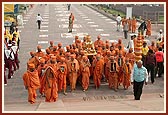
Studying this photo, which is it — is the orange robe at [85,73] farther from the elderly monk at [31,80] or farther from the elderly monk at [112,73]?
the elderly monk at [31,80]

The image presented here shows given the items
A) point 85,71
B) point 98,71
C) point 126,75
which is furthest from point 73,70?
point 126,75

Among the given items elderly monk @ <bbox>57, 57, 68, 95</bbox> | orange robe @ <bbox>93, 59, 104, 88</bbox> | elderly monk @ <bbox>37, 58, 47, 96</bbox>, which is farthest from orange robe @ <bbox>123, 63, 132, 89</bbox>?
elderly monk @ <bbox>37, 58, 47, 96</bbox>

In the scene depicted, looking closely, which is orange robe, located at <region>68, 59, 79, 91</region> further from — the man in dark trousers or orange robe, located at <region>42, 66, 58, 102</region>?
the man in dark trousers

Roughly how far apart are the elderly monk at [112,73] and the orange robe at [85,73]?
2.36 ft

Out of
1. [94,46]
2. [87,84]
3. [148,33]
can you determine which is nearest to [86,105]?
[87,84]

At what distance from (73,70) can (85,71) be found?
46 centimetres

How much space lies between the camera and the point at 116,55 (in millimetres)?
13820

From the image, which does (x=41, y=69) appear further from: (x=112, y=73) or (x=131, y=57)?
(x=131, y=57)

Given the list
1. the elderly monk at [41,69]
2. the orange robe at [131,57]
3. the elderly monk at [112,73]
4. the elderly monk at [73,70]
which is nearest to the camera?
the elderly monk at [41,69]

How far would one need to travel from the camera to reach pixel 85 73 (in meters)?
13.5

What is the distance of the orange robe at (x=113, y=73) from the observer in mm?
13406

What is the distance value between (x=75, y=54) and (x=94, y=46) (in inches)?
80.4

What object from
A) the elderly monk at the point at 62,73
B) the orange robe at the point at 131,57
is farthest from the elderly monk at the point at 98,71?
the elderly monk at the point at 62,73

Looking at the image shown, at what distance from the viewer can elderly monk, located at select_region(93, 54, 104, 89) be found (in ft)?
44.8
